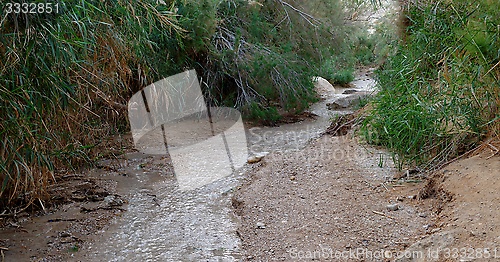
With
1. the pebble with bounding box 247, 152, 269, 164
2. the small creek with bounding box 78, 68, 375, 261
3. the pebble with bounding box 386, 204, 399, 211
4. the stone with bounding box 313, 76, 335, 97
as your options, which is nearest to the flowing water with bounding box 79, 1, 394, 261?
the small creek with bounding box 78, 68, 375, 261

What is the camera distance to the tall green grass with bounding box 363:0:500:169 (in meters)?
2.93

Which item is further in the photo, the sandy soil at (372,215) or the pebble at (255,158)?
the pebble at (255,158)

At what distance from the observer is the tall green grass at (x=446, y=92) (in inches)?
115

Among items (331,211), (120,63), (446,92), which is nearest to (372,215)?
(331,211)

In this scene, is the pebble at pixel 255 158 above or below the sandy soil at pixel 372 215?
below

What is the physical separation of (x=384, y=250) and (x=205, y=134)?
153 inches

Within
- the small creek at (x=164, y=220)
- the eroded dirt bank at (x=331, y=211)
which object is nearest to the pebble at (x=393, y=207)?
the eroded dirt bank at (x=331, y=211)

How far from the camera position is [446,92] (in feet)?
10.5

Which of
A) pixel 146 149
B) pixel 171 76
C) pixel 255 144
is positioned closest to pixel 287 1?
pixel 171 76

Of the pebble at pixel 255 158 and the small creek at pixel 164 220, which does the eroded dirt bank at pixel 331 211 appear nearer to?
the small creek at pixel 164 220

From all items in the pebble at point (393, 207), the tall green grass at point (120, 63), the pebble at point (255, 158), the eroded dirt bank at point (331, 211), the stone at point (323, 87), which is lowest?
the stone at point (323, 87)

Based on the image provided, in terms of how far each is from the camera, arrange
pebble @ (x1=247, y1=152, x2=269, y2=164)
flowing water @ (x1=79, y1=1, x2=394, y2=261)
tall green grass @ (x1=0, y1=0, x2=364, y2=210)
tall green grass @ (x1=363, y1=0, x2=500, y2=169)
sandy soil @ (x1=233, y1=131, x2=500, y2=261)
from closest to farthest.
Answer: sandy soil @ (x1=233, y1=131, x2=500, y2=261)
tall green grass @ (x1=0, y1=0, x2=364, y2=210)
flowing water @ (x1=79, y1=1, x2=394, y2=261)
tall green grass @ (x1=363, y1=0, x2=500, y2=169)
pebble @ (x1=247, y1=152, x2=269, y2=164)

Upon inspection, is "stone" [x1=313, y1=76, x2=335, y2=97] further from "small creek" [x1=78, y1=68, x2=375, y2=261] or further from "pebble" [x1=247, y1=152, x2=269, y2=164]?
"pebble" [x1=247, y1=152, x2=269, y2=164]

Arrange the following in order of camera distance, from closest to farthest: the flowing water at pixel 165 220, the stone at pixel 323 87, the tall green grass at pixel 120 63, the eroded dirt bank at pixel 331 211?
1. the tall green grass at pixel 120 63
2. the eroded dirt bank at pixel 331 211
3. the flowing water at pixel 165 220
4. the stone at pixel 323 87
